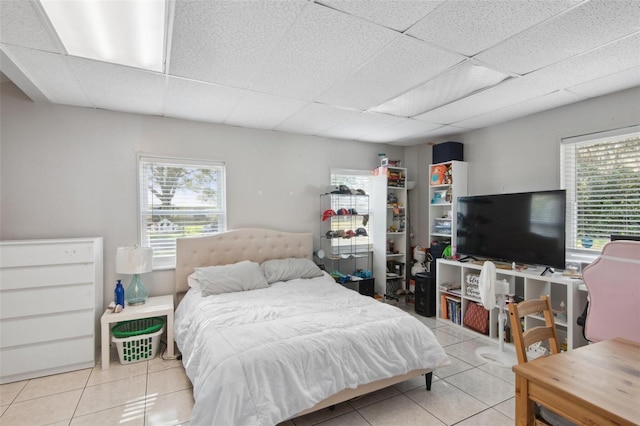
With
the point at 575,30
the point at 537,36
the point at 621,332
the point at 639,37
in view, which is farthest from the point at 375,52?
the point at 621,332

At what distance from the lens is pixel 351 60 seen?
2.32 m

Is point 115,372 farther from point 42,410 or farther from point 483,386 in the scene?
point 483,386

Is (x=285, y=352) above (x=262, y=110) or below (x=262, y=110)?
below

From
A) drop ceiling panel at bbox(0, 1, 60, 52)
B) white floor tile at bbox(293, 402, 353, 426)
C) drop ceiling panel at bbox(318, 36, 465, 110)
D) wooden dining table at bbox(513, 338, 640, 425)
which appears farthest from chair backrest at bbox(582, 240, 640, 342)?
drop ceiling panel at bbox(0, 1, 60, 52)

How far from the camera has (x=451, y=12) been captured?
5.74ft

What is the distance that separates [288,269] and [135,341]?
172 cm

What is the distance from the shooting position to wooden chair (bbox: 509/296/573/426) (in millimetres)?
1479

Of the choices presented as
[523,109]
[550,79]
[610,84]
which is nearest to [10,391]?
[550,79]

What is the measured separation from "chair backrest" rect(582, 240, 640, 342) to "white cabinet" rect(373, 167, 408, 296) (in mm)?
2775

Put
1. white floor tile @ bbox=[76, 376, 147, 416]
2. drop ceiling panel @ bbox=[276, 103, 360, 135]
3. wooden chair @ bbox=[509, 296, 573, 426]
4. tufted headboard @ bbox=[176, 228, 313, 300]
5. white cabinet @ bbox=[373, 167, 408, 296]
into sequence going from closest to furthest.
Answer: wooden chair @ bbox=[509, 296, 573, 426] → white floor tile @ bbox=[76, 376, 147, 416] → drop ceiling panel @ bbox=[276, 103, 360, 135] → tufted headboard @ bbox=[176, 228, 313, 300] → white cabinet @ bbox=[373, 167, 408, 296]

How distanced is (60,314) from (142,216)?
3.99 ft

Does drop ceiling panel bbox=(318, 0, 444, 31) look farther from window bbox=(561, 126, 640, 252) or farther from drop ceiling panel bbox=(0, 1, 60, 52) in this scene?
window bbox=(561, 126, 640, 252)

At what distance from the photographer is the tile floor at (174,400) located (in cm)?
221

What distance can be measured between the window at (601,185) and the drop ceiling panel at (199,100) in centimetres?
346
